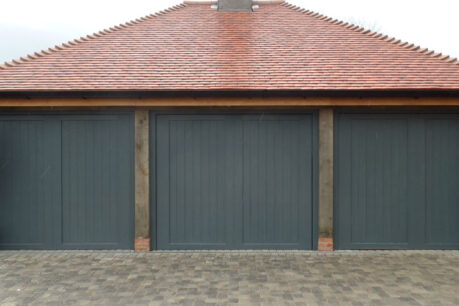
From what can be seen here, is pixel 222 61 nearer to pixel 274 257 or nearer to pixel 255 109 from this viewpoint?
pixel 255 109

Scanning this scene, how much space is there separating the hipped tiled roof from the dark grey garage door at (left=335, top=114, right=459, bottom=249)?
838 millimetres

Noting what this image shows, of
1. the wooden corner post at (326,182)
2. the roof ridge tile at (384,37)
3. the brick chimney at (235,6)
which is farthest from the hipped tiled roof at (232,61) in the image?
the brick chimney at (235,6)

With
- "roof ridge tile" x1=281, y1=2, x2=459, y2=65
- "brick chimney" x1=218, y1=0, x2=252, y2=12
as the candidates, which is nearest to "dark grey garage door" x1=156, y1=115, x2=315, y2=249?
"roof ridge tile" x1=281, y1=2, x2=459, y2=65

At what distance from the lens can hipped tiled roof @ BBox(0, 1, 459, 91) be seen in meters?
6.74

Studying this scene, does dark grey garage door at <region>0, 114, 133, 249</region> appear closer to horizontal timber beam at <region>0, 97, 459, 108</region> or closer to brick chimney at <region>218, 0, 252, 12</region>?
horizontal timber beam at <region>0, 97, 459, 108</region>

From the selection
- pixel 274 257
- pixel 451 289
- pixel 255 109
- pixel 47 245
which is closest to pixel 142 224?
pixel 47 245

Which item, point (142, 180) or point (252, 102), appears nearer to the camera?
point (252, 102)

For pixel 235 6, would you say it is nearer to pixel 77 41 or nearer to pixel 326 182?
pixel 77 41

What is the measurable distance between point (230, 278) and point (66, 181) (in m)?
3.72

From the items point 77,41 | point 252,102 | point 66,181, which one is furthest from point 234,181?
point 77,41

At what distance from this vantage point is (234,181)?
22.8ft

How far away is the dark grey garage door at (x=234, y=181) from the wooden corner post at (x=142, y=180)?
232 mm

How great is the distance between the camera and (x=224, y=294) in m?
4.84

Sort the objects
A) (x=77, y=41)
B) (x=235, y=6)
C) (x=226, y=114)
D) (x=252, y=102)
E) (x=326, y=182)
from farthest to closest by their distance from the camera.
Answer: (x=235, y=6) < (x=77, y=41) < (x=226, y=114) < (x=326, y=182) < (x=252, y=102)
